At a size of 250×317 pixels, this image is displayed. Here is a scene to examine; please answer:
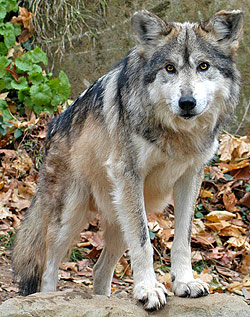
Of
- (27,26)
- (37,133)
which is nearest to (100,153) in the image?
(37,133)

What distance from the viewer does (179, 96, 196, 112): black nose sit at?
367cm

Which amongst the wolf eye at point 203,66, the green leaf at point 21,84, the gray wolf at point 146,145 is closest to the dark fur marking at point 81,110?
the gray wolf at point 146,145

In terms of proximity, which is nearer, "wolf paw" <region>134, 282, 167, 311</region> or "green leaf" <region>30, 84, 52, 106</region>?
"wolf paw" <region>134, 282, 167, 311</region>

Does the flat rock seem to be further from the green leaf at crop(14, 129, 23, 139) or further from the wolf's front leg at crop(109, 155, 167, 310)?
the green leaf at crop(14, 129, 23, 139)

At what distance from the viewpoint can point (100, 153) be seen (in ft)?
15.1

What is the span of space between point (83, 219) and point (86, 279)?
109cm

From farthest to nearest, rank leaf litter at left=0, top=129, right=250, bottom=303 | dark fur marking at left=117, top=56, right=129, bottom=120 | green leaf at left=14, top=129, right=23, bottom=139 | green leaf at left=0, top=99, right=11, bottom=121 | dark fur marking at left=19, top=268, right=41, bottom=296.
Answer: green leaf at left=0, top=99, right=11, bottom=121 → green leaf at left=14, top=129, right=23, bottom=139 → leaf litter at left=0, top=129, right=250, bottom=303 → dark fur marking at left=19, top=268, right=41, bottom=296 → dark fur marking at left=117, top=56, right=129, bottom=120

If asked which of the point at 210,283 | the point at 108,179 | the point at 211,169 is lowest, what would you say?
the point at 210,283

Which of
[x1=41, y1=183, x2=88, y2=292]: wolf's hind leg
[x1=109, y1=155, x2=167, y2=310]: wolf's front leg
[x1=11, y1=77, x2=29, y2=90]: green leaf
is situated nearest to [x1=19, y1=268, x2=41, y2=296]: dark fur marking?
[x1=41, y1=183, x2=88, y2=292]: wolf's hind leg

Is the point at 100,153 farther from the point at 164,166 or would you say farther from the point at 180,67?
the point at 180,67

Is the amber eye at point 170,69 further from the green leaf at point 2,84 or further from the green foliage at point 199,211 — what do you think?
the green leaf at point 2,84

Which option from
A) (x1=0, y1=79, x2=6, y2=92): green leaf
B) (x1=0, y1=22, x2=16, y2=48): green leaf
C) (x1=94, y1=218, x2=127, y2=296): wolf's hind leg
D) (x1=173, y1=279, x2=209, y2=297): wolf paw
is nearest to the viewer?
(x1=173, y1=279, x2=209, y2=297): wolf paw

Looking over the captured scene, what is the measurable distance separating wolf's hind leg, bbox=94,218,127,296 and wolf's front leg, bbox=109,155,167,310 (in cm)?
84

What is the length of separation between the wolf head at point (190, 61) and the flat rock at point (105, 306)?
126 centimetres
